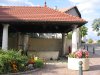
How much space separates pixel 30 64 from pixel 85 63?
333 centimetres

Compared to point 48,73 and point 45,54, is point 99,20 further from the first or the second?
point 48,73

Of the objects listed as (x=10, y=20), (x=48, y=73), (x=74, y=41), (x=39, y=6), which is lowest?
(x=48, y=73)

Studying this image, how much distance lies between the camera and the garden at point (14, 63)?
54.4 ft

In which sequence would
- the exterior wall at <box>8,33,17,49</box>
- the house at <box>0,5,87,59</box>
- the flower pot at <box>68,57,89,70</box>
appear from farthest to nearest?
the exterior wall at <box>8,33,17,49</box>
the house at <box>0,5,87,59</box>
the flower pot at <box>68,57,89,70</box>

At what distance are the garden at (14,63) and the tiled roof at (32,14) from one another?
4577mm

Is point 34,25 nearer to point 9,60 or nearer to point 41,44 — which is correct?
point 41,44

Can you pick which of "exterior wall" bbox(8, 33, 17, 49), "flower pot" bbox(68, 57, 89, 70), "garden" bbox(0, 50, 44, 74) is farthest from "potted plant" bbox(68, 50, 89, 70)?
"exterior wall" bbox(8, 33, 17, 49)

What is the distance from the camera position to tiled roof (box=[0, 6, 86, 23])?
22.4 metres

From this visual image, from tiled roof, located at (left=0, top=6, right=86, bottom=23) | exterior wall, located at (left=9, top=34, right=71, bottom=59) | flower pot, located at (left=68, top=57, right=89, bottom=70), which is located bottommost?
flower pot, located at (left=68, top=57, right=89, bottom=70)

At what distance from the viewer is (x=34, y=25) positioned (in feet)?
81.7

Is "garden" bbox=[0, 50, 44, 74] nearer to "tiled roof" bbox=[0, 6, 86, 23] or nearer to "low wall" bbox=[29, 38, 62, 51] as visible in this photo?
"tiled roof" bbox=[0, 6, 86, 23]

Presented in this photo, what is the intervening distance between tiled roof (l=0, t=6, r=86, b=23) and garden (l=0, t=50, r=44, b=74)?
458 centimetres

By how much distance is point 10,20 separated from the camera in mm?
21922

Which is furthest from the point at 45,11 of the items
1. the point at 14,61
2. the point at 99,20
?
the point at 99,20
